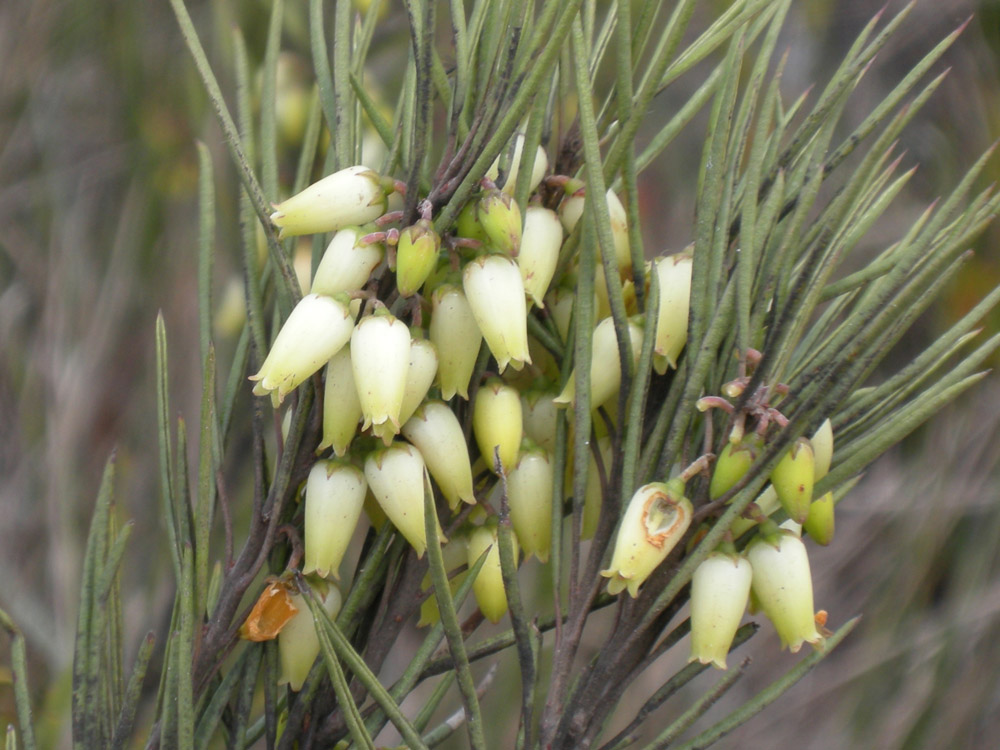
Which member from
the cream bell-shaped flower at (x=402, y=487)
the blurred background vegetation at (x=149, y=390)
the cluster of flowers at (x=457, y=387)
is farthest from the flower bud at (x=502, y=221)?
the blurred background vegetation at (x=149, y=390)

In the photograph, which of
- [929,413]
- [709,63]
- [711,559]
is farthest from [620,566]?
[709,63]

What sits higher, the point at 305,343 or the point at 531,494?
the point at 305,343

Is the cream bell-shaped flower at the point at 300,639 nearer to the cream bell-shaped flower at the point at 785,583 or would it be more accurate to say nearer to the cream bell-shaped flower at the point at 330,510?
the cream bell-shaped flower at the point at 330,510

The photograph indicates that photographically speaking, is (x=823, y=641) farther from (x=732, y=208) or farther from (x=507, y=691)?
(x=507, y=691)

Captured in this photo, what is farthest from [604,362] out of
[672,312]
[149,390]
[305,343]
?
[149,390]

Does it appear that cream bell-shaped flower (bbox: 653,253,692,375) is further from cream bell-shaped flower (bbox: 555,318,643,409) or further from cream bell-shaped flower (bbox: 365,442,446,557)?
cream bell-shaped flower (bbox: 365,442,446,557)

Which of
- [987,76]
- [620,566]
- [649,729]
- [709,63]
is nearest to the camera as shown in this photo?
[620,566]

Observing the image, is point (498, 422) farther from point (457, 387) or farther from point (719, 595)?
point (719, 595)

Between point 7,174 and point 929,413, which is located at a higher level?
point 7,174
